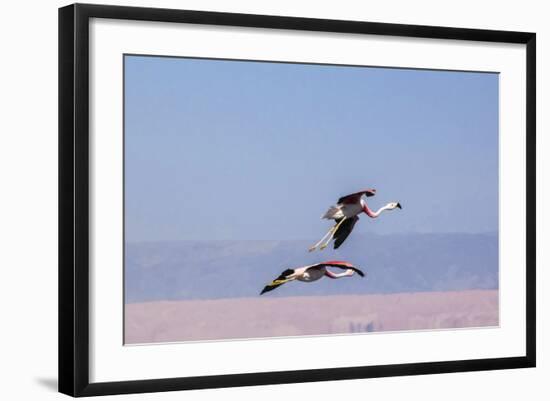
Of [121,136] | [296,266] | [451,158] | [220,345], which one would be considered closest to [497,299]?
[451,158]

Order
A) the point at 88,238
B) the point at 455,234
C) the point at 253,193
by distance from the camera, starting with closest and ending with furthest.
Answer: the point at 88,238, the point at 253,193, the point at 455,234

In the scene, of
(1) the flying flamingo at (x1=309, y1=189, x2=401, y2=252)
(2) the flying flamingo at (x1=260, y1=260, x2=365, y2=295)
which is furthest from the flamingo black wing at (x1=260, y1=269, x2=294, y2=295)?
(1) the flying flamingo at (x1=309, y1=189, x2=401, y2=252)

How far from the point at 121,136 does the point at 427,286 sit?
1212 mm

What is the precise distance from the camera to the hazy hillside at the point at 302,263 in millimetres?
3871

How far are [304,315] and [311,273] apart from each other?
0.14 m

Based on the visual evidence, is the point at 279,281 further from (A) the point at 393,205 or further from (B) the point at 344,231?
(A) the point at 393,205

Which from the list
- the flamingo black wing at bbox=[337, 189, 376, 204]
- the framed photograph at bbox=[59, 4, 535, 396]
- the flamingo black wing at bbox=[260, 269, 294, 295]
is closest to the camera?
the framed photograph at bbox=[59, 4, 535, 396]

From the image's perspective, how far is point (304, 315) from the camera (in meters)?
4.05

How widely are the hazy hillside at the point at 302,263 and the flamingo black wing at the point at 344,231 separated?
0.02 meters

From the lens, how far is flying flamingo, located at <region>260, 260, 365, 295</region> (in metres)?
4.02

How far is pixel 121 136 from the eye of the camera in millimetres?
3809

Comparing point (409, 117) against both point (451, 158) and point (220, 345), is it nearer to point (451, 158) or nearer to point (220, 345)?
point (451, 158)

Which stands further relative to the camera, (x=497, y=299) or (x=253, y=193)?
(x=497, y=299)

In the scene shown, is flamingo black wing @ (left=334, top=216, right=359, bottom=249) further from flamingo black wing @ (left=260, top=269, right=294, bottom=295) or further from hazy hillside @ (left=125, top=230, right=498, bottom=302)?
flamingo black wing @ (left=260, top=269, right=294, bottom=295)
